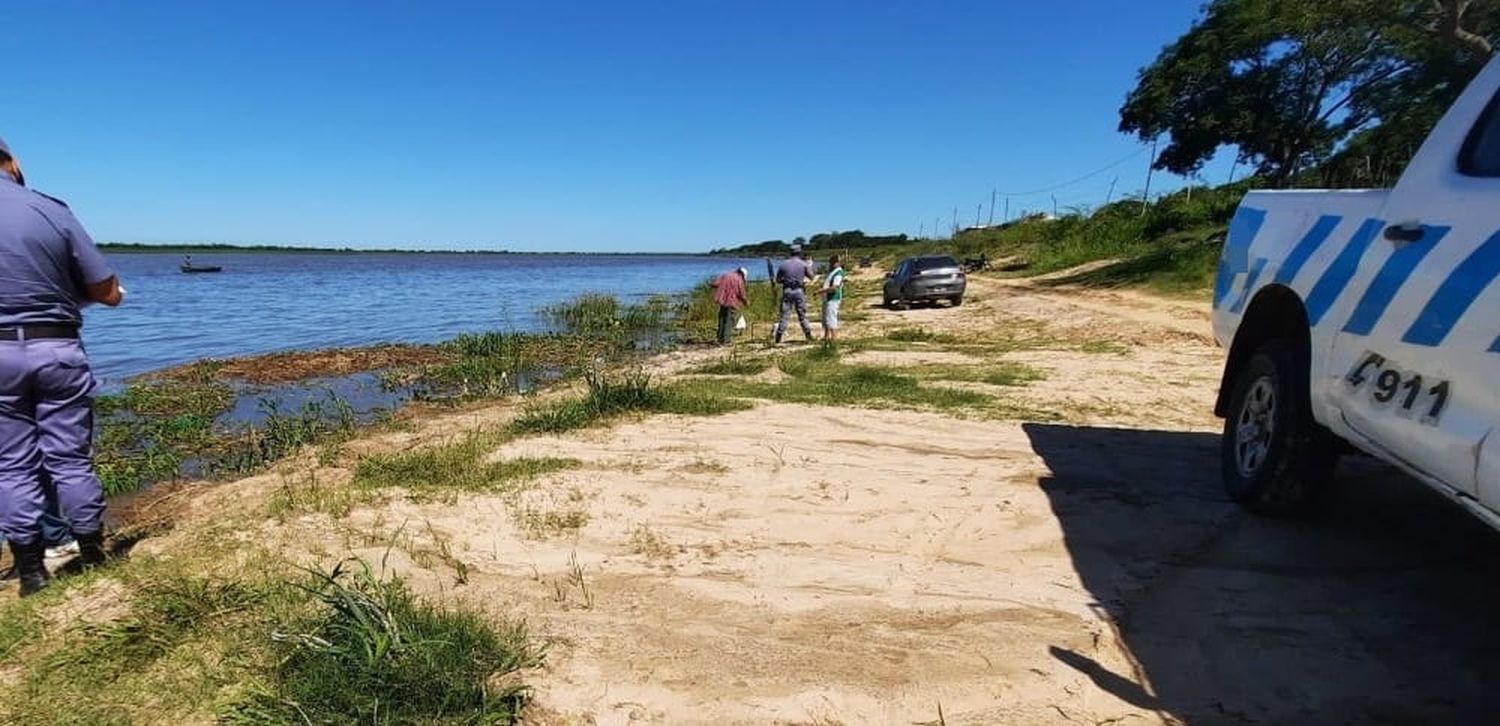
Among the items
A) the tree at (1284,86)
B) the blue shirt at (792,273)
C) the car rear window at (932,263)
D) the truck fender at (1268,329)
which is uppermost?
the tree at (1284,86)

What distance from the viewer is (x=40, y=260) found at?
3.60 m

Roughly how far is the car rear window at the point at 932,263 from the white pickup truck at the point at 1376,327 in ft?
62.4

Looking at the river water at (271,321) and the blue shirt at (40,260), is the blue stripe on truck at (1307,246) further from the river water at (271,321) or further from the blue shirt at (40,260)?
the river water at (271,321)

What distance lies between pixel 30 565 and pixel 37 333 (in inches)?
43.8

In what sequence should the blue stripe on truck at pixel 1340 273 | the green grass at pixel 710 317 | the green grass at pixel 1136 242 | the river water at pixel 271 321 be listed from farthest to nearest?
the green grass at pixel 1136 242 → the green grass at pixel 710 317 → the river water at pixel 271 321 → the blue stripe on truck at pixel 1340 273

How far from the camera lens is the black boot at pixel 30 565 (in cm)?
372

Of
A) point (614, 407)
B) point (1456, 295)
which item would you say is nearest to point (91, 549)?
point (614, 407)

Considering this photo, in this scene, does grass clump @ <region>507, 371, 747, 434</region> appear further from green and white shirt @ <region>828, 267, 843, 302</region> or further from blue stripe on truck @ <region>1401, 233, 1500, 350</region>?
green and white shirt @ <region>828, 267, 843, 302</region>

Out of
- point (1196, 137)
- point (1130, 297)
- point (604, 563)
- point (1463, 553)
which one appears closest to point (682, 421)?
point (604, 563)

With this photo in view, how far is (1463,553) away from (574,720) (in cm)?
391

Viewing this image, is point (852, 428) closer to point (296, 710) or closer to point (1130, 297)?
point (296, 710)

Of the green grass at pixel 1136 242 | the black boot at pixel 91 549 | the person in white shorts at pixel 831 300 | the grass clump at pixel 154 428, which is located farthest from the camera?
the green grass at pixel 1136 242

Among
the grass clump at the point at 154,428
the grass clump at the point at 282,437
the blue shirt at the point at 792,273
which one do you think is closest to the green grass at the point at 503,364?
the grass clump at the point at 282,437

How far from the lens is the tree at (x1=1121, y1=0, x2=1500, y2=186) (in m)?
21.2
